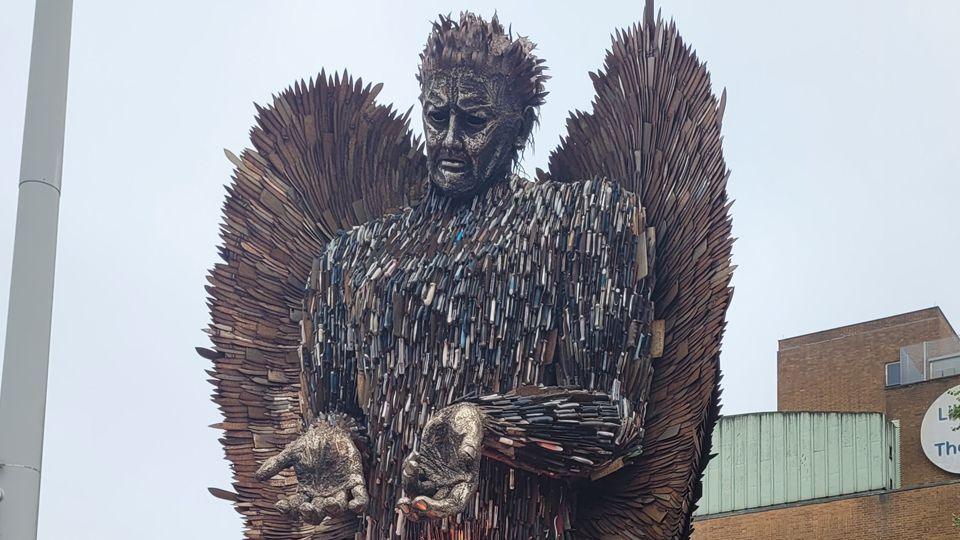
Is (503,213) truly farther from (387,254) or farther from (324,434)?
(324,434)

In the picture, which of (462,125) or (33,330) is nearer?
(33,330)

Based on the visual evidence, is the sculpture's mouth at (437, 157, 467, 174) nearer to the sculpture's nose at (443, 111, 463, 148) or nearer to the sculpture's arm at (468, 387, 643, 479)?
the sculpture's nose at (443, 111, 463, 148)

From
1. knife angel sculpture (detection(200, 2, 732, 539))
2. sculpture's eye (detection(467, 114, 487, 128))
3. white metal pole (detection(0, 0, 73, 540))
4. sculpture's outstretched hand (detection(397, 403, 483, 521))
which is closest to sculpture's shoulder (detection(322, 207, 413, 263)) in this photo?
knife angel sculpture (detection(200, 2, 732, 539))

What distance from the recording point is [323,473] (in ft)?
34.1

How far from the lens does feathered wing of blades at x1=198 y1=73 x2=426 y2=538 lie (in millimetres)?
11914

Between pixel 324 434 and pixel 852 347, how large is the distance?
67.2 ft

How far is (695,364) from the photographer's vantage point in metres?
10.5

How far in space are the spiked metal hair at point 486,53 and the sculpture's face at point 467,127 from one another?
0.22 feet

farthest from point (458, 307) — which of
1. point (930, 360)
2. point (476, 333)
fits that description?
point (930, 360)

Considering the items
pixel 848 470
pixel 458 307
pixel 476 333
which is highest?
pixel 458 307

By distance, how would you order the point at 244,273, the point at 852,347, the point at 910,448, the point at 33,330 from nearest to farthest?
the point at 33,330
the point at 244,273
the point at 910,448
the point at 852,347

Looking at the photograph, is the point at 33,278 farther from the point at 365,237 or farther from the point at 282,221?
the point at 282,221

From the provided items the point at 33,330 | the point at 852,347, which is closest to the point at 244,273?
the point at 33,330

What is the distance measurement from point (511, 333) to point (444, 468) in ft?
3.84
